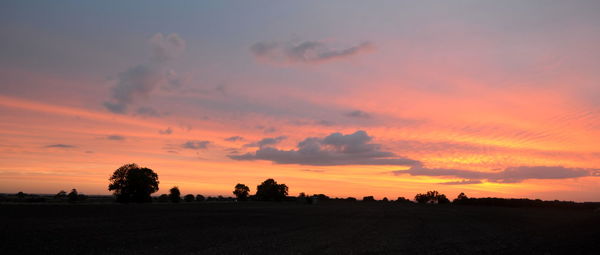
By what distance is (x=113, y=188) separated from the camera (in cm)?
12619

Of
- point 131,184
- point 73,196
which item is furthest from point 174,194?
point 131,184

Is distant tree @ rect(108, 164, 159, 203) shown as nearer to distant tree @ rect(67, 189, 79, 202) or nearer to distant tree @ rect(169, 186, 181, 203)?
distant tree @ rect(67, 189, 79, 202)

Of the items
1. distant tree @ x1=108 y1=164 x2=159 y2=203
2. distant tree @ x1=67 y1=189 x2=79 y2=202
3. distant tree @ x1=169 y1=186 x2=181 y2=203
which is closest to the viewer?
distant tree @ x1=108 y1=164 x2=159 y2=203

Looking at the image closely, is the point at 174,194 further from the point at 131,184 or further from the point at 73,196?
the point at 131,184

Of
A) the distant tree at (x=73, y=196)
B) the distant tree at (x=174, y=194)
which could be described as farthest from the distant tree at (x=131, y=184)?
the distant tree at (x=174, y=194)

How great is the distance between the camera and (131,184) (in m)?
126

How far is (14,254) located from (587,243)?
43.9 meters

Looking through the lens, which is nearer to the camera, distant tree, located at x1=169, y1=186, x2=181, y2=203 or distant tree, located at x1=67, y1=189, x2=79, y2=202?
distant tree, located at x1=67, y1=189, x2=79, y2=202

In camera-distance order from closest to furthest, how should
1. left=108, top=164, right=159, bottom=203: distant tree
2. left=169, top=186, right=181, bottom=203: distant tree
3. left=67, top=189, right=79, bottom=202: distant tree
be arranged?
1. left=108, top=164, right=159, bottom=203: distant tree
2. left=67, top=189, right=79, bottom=202: distant tree
3. left=169, top=186, right=181, bottom=203: distant tree

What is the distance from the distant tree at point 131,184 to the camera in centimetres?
12625

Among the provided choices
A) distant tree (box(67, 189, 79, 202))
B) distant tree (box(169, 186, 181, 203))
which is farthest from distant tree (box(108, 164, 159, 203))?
distant tree (box(169, 186, 181, 203))

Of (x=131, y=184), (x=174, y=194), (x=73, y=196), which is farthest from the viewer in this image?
(x=174, y=194)

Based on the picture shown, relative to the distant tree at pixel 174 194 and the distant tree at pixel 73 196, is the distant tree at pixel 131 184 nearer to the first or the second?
the distant tree at pixel 73 196

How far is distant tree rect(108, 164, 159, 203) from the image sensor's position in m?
126
